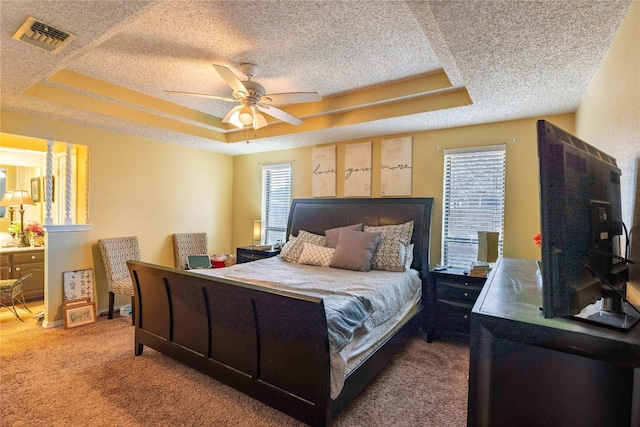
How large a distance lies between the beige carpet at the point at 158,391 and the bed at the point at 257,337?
0.15m

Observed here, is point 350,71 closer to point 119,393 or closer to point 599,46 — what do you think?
point 599,46

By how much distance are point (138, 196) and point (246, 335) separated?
3.28 m

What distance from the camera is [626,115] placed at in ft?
4.96

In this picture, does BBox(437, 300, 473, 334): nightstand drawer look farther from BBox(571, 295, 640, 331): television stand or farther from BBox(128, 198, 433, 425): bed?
BBox(571, 295, 640, 331): television stand

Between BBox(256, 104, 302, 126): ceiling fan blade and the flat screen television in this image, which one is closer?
the flat screen television

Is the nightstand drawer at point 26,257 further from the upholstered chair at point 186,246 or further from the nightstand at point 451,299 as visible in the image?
the nightstand at point 451,299

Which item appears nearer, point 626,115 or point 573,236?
point 573,236

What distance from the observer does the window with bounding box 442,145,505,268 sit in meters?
3.46

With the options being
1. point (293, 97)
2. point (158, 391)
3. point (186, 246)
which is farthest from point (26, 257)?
point (293, 97)

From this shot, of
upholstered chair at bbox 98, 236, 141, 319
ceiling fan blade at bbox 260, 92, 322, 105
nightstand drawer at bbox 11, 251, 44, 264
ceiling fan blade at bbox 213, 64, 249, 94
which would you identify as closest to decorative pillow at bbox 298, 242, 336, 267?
ceiling fan blade at bbox 260, 92, 322, 105

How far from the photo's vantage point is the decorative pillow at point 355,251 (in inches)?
132

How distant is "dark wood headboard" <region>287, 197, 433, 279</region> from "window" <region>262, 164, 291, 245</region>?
39 cm

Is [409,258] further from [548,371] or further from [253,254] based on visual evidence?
[548,371]

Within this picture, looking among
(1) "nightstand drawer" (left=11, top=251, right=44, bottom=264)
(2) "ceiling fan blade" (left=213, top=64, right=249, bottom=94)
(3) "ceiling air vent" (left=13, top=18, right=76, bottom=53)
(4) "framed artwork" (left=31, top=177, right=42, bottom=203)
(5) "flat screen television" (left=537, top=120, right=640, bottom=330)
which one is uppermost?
(3) "ceiling air vent" (left=13, top=18, right=76, bottom=53)
